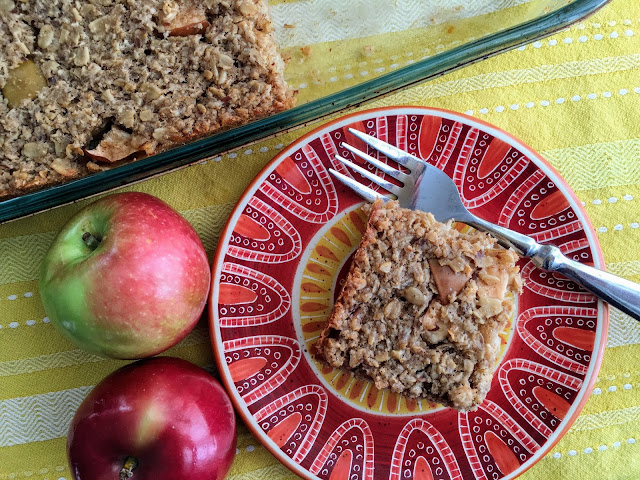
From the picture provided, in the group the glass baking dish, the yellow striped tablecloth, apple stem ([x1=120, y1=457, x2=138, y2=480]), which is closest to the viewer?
apple stem ([x1=120, y1=457, x2=138, y2=480])

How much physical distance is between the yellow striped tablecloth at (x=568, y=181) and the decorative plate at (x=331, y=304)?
0.12 metres

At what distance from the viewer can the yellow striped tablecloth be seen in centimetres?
165

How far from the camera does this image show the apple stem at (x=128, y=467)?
136cm

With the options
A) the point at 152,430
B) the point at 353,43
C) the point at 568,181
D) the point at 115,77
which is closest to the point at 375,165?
the point at 353,43

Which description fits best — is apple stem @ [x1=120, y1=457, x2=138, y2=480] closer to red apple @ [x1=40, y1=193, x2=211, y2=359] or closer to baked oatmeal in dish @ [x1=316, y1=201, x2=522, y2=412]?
red apple @ [x1=40, y1=193, x2=211, y2=359]

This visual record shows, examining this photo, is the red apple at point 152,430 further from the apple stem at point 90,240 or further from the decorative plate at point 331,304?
the apple stem at point 90,240

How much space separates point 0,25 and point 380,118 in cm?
99

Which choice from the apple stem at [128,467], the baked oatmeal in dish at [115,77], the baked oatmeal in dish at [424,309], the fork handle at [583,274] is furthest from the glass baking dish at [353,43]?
the apple stem at [128,467]

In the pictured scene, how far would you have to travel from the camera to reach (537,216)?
5.24 ft

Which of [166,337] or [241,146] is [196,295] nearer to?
[166,337]

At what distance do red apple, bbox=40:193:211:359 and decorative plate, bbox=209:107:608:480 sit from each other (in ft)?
0.47

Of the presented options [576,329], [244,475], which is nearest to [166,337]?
[244,475]

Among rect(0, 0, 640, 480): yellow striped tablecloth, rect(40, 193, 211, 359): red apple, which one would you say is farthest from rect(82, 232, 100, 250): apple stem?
rect(0, 0, 640, 480): yellow striped tablecloth

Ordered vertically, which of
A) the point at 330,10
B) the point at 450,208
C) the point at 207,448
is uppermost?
the point at 330,10
